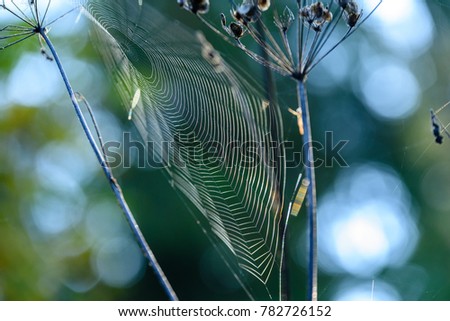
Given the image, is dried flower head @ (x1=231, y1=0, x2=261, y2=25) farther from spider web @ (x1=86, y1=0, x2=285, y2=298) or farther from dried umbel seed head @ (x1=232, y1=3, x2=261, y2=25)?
spider web @ (x1=86, y1=0, x2=285, y2=298)

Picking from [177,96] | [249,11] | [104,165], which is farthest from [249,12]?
[177,96]

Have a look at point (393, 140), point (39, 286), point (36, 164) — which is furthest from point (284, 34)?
point (393, 140)

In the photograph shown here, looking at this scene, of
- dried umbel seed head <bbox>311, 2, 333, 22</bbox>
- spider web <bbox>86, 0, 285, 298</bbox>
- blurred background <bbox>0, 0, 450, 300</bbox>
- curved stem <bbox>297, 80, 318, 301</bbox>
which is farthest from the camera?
blurred background <bbox>0, 0, 450, 300</bbox>

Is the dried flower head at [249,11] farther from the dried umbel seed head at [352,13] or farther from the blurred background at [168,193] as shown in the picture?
the blurred background at [168,193]

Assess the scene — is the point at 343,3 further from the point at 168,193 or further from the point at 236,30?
the point at 168,193

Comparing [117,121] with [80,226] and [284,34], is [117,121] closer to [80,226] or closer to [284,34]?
[80,226]

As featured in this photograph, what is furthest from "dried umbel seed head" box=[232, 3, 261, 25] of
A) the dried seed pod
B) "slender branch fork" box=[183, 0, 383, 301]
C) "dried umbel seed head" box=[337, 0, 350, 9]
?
"dried umbel seed head" box=[337, 0, 350, 9]

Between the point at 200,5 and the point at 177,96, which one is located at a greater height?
the point at 177,96

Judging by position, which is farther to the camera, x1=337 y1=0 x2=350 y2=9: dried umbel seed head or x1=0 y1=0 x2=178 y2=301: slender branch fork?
x1=337 y1=0 x2=350 y2=9: dried umbel seed head
